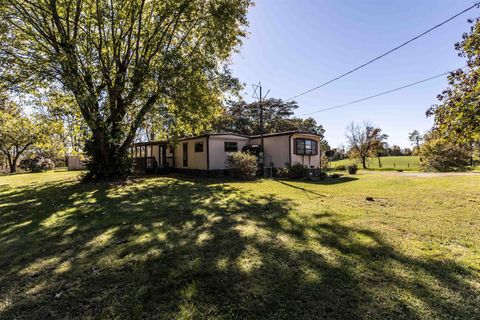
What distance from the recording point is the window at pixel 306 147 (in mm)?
16822

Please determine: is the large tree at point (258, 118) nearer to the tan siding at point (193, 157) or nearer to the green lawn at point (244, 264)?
the tan siding at point (193, 157)

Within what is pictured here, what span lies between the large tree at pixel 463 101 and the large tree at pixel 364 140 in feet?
97.8

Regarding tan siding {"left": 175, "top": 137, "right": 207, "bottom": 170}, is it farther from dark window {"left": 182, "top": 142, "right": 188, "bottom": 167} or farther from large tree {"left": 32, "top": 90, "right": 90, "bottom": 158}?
large tree {"left": 32, "top": 90, "right": 90, "bottom": 158}

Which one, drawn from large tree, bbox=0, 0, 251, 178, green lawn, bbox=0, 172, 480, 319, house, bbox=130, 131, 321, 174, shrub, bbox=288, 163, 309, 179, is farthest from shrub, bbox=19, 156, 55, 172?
shrub, bbox=288, 163, 309, 179

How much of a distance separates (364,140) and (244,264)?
37.5 meters

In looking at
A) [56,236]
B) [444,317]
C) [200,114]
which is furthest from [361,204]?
[200,114]

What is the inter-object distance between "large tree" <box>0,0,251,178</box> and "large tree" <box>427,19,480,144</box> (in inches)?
362

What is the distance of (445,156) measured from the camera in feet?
66.7

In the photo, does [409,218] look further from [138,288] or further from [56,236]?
[56,236]

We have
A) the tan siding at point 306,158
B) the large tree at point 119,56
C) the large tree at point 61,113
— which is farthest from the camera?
the tan siding at point 306,158

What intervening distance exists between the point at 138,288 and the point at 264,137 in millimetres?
16002

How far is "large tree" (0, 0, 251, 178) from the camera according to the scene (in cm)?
978

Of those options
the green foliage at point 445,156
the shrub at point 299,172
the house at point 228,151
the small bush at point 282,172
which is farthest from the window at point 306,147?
the green foliage at point 445,156

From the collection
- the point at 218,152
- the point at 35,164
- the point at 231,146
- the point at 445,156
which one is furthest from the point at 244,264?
the point at 35,164
